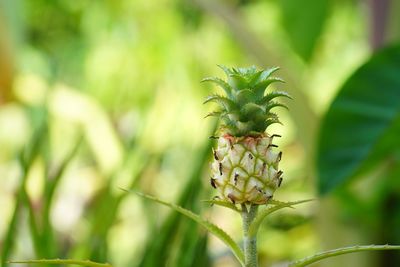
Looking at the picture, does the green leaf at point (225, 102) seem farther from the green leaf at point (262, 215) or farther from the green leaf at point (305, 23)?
the green leaf at point (305, 23)

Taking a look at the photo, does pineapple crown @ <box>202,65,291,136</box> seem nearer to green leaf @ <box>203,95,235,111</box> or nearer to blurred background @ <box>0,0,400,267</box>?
green leaf @ <box>203,95,235,111</box>

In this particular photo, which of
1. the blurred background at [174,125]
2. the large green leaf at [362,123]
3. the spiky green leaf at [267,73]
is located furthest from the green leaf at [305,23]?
the spiky green leaf at [267,73]

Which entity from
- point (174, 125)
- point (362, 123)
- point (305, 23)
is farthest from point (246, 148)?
point (174, 125)

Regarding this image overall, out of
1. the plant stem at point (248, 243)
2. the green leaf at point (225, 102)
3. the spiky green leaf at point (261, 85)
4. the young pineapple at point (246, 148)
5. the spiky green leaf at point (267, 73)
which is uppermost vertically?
the spiky green leaf at point (267, 73)

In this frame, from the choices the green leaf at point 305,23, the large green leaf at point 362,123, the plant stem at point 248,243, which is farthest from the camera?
the green leaf at point 305,23

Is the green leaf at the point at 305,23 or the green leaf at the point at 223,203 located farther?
the green leaf at the point at 305,23

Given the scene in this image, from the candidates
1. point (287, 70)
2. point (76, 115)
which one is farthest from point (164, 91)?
point (287, 70)

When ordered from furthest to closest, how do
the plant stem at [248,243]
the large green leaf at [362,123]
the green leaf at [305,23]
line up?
1. the green leaf at [305,23]
2. the large green leaf at [362,123]
3. the plant stem at [248,243]
